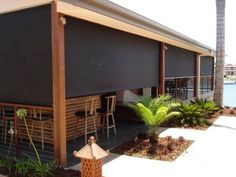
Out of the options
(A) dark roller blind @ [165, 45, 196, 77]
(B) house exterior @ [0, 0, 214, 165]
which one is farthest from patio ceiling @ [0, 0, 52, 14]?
(A) dark roller blind @ [165, 45, 196, 77]

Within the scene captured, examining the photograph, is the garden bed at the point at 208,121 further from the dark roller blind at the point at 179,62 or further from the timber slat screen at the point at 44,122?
the timber slat screen at the point at 44,122

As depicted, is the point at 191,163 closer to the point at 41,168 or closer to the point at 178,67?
the point at 41,168

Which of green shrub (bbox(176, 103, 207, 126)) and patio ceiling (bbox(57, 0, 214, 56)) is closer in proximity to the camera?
patio ceiling (bbox(57, 0, 214, 56))

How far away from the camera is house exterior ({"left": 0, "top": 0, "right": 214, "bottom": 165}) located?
5.12 m

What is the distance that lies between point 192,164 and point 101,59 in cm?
282

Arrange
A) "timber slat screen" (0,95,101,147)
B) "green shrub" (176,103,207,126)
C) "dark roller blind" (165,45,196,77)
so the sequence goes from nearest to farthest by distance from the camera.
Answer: "timber slat screen" (0,95,101,147) → "green shrub" (176,103,207,126) → "dark roller blind" (165,45,196,77)

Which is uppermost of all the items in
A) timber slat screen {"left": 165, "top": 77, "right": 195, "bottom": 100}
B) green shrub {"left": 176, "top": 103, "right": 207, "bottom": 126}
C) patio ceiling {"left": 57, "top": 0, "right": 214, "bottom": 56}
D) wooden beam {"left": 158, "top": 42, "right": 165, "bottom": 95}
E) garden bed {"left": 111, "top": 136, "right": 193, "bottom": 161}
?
patio ceiling {"left": 57, "top": 0, "right": 214, "bottom": 56}

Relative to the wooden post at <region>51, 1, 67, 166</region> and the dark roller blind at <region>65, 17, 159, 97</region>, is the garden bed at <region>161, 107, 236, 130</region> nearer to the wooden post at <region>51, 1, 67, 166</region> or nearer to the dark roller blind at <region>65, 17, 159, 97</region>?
the dark roller blind at <region>65, 17, 159, 97</region>

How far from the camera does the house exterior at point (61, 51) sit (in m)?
5.12

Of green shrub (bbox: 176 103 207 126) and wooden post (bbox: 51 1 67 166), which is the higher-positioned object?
wooden post (bbox: 51 1 67 166)

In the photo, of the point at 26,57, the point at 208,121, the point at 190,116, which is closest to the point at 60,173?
the point at 26,57

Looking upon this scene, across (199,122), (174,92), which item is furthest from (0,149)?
(174,92)

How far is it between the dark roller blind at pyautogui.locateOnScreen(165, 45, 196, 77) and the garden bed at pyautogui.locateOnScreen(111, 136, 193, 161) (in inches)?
169

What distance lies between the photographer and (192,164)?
17.5 ft
